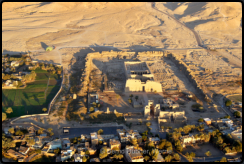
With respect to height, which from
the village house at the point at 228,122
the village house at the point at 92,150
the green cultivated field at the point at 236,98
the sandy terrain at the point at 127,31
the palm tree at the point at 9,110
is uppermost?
the sandy terrain at the point at 127,31

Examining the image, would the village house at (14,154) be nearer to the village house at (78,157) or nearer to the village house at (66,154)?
the village house at (66,154)

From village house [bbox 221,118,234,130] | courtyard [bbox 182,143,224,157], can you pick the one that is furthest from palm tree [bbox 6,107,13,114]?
village house [bbox 221,118,234,130]

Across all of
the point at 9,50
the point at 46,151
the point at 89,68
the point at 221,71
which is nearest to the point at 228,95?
the point at 221,71

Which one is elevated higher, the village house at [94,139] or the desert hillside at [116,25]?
the desert hillside at [116,25]

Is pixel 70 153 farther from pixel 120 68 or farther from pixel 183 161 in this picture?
pixel 120 68

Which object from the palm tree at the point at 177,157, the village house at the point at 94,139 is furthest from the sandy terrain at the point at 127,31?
the palm tree at the point at 177,157

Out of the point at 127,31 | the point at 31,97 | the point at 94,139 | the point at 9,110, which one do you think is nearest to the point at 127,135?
the point at 94,139

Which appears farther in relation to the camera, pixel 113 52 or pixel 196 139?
pixel 113 52
